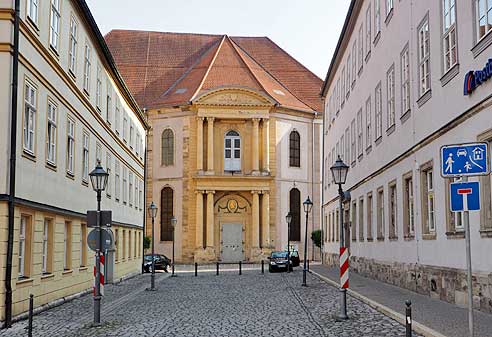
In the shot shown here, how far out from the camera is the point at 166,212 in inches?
2359

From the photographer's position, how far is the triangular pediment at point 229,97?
57812 millimetres

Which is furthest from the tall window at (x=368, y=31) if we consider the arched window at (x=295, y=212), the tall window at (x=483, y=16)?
the arched window at (x=295, y=212)

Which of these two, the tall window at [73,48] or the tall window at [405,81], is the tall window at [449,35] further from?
the tall window at [73,48]

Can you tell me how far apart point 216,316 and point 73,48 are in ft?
34.8

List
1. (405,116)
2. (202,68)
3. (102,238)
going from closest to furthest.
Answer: (102,238), (405,116), (202,68)

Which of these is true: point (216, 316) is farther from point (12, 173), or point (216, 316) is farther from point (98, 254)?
point (12, 173)

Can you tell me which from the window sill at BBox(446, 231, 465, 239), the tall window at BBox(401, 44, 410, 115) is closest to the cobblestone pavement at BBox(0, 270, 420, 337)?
the window sill at BBox(446, 231, 465, 239)

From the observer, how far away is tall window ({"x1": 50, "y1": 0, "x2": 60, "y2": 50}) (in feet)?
64.2

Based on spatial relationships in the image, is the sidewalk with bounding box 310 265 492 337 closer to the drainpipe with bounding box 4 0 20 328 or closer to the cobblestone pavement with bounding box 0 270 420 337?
the cobblestone pavement with bounding box 0 270 420 337

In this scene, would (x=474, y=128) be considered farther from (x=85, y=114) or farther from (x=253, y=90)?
(x=253, y=90)

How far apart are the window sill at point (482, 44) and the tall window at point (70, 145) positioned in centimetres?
1263

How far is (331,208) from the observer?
154 feet

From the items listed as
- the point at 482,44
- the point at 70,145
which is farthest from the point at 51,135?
the point at 482,44

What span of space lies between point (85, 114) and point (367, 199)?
12.9 metres
